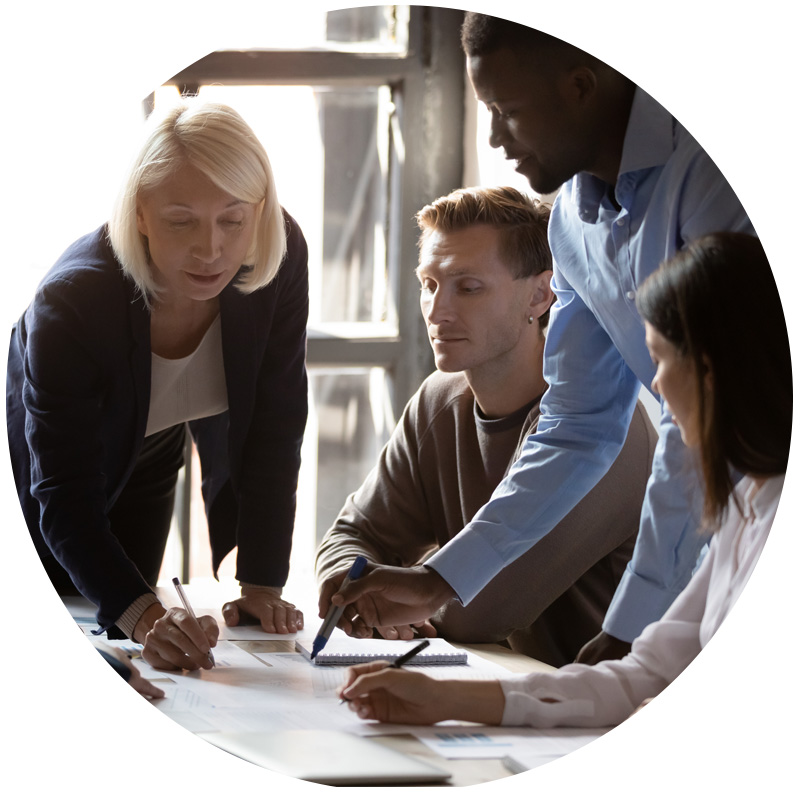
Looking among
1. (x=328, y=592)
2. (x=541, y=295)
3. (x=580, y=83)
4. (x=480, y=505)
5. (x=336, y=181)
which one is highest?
(x=580, y=83)

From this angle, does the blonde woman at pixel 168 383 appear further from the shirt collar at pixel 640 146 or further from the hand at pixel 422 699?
the shirt collar at pixel 640 146

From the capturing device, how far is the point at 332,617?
1.14 m

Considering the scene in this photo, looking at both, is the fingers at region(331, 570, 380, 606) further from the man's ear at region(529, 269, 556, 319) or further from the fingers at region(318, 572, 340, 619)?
the man's ear at region(529, 269, 556, 319)

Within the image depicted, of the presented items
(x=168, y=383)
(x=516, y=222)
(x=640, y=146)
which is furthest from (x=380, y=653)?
(x=640, y=146)

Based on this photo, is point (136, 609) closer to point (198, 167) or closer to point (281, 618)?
point (281, 618)

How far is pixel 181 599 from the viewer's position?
1154 mm

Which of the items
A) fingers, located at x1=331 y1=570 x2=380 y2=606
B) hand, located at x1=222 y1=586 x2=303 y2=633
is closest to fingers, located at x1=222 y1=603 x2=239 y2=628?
hand, located at x1=222 y1=586 x2=303 y2=633

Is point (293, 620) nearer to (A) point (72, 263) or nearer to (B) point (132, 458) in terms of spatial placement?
(B) point (132, 458)

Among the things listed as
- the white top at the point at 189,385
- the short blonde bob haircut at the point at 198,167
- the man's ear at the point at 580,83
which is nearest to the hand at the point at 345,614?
the white top at the point at 189,385

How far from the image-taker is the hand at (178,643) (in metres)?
1.13

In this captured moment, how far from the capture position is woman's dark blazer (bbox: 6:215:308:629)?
1124 millimetres

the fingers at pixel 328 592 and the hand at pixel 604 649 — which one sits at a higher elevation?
the fingers at pixel 328 592

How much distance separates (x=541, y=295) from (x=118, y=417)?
0.47 meters

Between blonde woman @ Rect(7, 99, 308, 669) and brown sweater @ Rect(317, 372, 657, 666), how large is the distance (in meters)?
0.12
